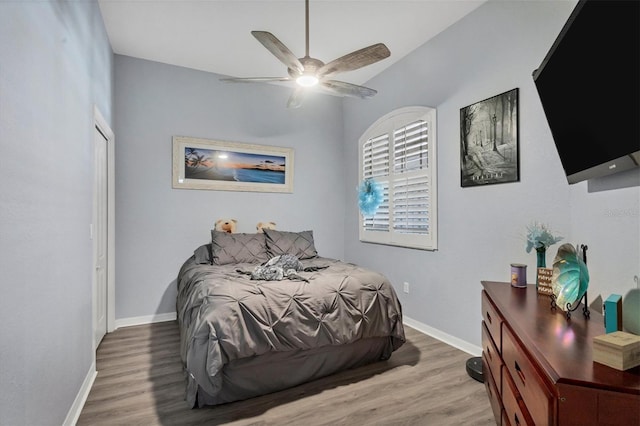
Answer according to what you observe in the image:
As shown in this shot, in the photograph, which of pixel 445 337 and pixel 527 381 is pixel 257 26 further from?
pixel 445 337

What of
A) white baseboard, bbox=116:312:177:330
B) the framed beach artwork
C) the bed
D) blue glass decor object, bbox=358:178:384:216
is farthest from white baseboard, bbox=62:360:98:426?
blue glass decor object, bbox=358:178:384:216

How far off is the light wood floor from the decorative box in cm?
124

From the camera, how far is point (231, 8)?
9.48 ft

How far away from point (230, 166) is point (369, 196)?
1.83 meters

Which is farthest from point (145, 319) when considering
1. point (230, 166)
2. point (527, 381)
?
point (527, 381)

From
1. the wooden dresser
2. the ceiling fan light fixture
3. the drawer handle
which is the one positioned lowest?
the drawer handle

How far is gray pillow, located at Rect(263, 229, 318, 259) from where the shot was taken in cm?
379

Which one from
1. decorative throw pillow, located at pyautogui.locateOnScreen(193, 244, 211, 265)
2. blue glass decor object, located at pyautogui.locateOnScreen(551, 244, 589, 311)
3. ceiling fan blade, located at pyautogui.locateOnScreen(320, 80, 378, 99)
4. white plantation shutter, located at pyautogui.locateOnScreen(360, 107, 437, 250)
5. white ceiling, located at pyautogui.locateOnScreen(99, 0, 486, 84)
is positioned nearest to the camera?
blue glass decor object, located at pyautogui.locateOnScreen(551, 244, 589, 311)

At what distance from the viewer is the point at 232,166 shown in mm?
4262

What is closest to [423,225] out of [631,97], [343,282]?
[343,282]

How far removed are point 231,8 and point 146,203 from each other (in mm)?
2280

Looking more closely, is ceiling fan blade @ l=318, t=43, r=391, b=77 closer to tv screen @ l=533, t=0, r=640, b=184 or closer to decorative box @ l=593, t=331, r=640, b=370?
tv screen @ l=533, t=0, r=640, b=184

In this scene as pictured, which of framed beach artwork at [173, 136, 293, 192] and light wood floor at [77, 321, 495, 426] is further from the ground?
framed beach artwork at [173, 136, 293, 192]

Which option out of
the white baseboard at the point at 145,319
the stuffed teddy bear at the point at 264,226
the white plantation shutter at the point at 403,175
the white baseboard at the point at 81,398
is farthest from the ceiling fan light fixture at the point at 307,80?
the white baseboard at the point at 145,319
